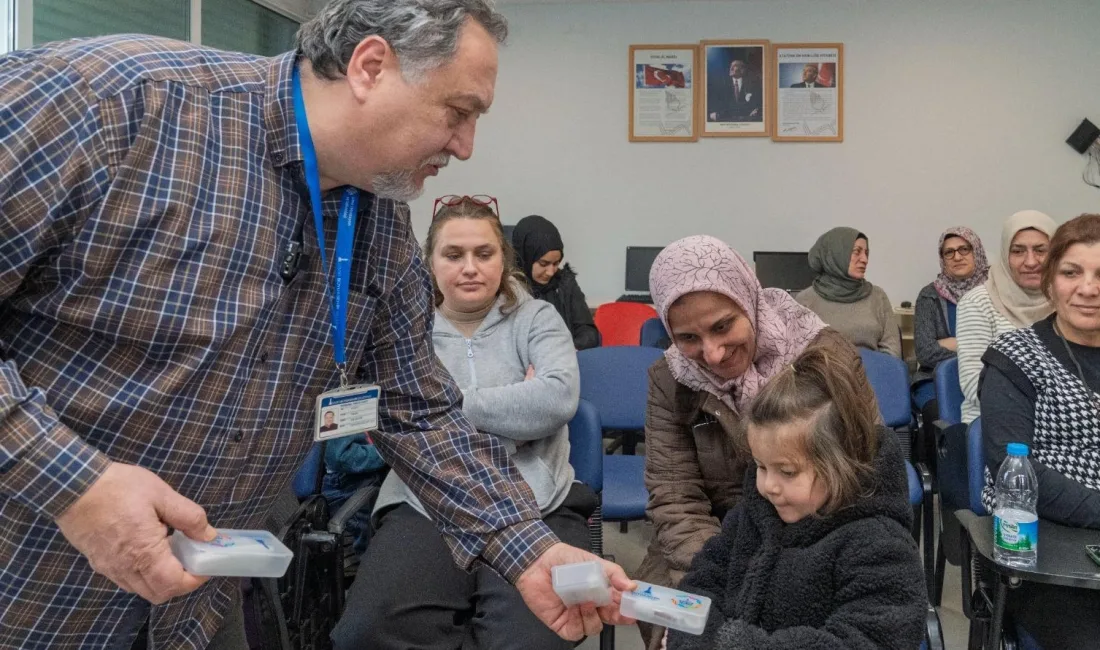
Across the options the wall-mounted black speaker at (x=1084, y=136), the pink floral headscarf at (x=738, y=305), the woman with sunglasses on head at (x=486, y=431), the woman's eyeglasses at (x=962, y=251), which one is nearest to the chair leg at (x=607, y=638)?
the woman with sunglasses on head at (x=486, y=431)

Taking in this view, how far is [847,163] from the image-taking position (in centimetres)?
663

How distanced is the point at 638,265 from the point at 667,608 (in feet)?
18.3

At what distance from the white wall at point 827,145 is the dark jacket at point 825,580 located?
17.2ft

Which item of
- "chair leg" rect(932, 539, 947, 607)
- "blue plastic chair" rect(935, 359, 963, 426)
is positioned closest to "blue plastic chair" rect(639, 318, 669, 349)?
"blue plastic chair" rect(935, 359, 963, 426)

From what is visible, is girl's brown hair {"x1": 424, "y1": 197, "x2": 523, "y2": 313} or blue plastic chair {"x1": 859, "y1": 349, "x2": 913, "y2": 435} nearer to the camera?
girl's brown hair {"x1": 424, "y1": 197, "x2": 523, "y2": 313}

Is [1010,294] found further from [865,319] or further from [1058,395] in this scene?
[1058,395]

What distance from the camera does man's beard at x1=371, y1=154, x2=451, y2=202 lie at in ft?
4.02

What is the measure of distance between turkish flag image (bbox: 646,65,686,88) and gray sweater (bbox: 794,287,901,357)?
2173 mm

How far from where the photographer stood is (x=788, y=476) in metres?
1.66

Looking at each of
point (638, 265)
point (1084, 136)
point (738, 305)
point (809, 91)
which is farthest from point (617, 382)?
point (1084, 136)

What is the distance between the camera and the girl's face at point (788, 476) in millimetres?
1633

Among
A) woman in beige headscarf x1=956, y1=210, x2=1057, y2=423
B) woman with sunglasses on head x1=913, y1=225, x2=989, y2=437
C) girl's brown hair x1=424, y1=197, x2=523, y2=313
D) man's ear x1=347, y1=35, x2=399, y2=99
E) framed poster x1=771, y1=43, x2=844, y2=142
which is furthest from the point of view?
framed poster x1=771, y1=43, x2=844, y2=142

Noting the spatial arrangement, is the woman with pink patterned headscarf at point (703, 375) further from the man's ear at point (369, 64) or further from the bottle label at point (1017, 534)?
the man's ear at point (369, 64)

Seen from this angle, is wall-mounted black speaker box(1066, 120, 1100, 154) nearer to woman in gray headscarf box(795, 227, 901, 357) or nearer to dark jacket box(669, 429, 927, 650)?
woman in gray headscarf box(795, 227, 901, 357)
